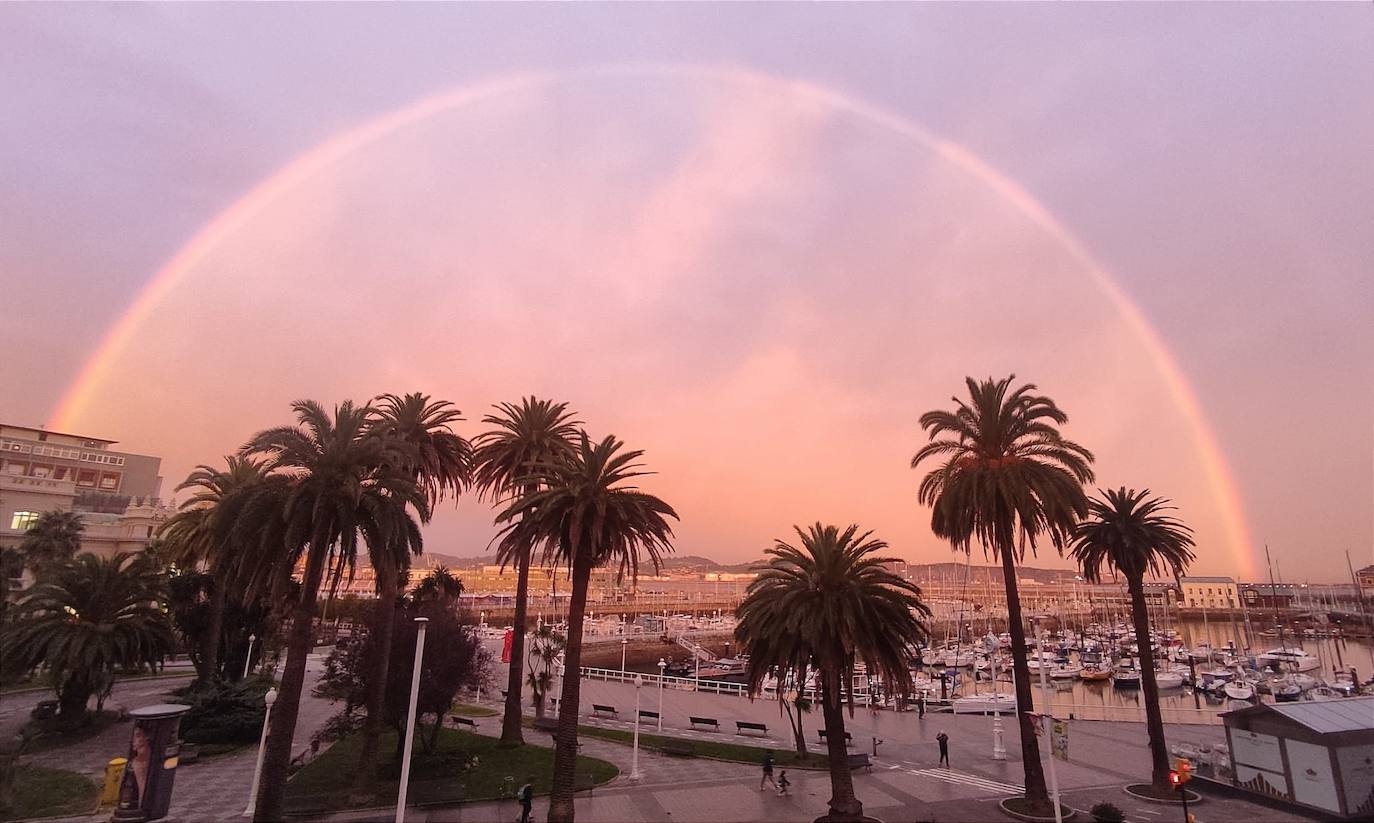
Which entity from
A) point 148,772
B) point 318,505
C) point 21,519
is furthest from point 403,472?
point 21,519

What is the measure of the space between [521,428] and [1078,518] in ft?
90.7

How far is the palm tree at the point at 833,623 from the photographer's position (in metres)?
23.8

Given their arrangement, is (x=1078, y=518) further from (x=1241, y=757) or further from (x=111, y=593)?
(x=111, y=593)

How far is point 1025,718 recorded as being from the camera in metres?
25.6

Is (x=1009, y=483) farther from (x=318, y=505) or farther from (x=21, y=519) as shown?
(x=21, y=519)

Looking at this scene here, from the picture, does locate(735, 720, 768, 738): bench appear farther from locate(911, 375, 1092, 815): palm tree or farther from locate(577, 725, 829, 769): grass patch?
locate(911, 375, 1092, 815): palm tree

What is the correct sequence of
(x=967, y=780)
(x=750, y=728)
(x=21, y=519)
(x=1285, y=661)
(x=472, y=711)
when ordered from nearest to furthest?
(x=967, y=780), (x=750, y=728), (x=472, y=711), (x=21, y=519), (x=1285, y=661)

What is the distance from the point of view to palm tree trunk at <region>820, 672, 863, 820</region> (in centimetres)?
2294

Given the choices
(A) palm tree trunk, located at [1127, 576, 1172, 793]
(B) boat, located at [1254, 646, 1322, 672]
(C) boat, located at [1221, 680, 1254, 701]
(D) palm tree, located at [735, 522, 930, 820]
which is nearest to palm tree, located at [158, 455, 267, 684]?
(D) palm tree, located at [735, 522, 930, 820]

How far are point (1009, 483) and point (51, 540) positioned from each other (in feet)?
185

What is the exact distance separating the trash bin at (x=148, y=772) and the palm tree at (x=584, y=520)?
12.8m

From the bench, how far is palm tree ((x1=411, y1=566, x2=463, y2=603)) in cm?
1852

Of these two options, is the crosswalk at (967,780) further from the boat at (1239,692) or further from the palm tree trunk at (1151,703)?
the boat at (1239,692)

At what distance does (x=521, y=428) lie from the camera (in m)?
36.3
